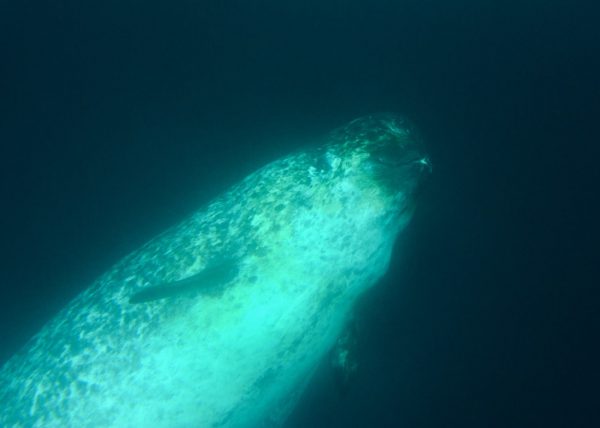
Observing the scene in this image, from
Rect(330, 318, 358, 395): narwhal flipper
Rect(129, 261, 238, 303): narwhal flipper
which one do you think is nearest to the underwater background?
Rect(330, 318, 358, 395): narwhal flipper

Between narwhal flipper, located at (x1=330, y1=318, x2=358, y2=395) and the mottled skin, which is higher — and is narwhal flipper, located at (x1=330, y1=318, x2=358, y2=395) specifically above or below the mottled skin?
below

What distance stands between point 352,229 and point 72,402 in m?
3.64

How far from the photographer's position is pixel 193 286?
4.49 metres

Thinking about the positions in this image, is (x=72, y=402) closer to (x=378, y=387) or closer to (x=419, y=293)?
(x=378, y=387)

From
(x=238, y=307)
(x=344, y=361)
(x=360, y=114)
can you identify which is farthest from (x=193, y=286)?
(x=360, y=114)

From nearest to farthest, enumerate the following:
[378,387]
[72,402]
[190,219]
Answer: [72,402], [190,219], [378,387]

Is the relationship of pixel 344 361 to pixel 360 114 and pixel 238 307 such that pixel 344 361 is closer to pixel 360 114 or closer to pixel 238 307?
pixel 238 307

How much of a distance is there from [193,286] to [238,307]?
22.1 inches

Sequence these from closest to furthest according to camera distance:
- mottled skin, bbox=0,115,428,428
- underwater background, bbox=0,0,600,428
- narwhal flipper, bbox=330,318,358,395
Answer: mottled skin, bbox=0,115,428,428
narwhal flipper, bbox=330,318,358,395
underwater background, bbox=0,0,600,428

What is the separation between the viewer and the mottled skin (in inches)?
172

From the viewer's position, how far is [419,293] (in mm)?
9633

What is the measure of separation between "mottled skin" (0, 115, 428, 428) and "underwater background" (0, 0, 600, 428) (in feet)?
13.8

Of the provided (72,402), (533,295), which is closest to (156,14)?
(72,402)

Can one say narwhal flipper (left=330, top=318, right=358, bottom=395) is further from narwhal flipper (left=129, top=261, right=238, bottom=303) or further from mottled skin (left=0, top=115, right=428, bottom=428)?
narwhal flipper (left=129, top=261, right=238, bottom=303)
